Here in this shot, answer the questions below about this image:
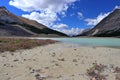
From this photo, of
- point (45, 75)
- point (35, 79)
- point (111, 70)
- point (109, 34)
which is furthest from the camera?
point (109, 34)

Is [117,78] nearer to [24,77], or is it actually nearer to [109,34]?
[24,77]

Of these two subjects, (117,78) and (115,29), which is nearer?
(117,78)

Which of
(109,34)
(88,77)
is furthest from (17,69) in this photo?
(109,34)

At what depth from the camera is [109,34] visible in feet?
635

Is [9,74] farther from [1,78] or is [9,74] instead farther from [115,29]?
[115,29]

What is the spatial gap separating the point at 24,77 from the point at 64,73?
2285 mm

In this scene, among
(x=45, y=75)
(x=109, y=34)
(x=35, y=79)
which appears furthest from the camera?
(x=109, y=34)

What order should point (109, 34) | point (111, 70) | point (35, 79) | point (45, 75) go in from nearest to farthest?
1. point (35, 79)
2. point (45, 75)
3. point (111, 70)
4. point (109, 34)

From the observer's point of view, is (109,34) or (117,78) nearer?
(117,78)

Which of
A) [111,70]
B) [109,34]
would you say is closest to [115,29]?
[109,34]

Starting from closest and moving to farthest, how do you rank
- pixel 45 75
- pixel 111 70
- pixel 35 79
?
pixel 35 79 < pixel 45 75 < pixel 111 70

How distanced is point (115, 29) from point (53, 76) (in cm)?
19212

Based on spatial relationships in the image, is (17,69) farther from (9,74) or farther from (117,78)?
(117,78)

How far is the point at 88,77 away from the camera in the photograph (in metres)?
10.4
